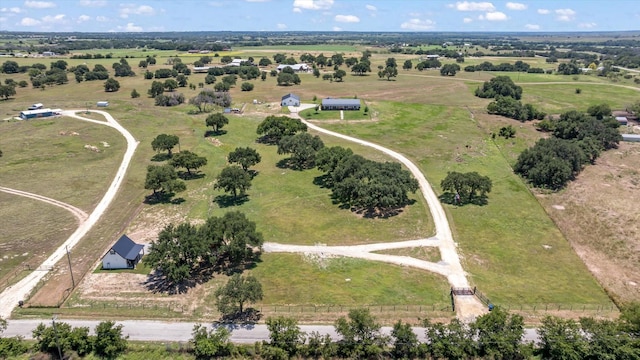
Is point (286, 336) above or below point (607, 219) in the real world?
above

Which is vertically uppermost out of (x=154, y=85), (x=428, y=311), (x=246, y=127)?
(x=154, y=85)

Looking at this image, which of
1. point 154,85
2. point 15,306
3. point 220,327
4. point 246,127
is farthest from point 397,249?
point 154,85

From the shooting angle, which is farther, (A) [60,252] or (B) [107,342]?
(A) [60,252]

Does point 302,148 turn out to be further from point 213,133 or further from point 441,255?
point 441,255

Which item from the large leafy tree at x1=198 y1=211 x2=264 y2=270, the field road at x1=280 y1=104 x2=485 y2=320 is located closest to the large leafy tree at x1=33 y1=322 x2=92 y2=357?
the large leafy tree at x1=198 y1=211 x2=264 y2=270

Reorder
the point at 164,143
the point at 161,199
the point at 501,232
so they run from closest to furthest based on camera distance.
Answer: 1. the point at 501,232
2. the point at 161,199
3. the point at 164,143

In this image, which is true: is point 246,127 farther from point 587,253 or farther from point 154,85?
point 587,253

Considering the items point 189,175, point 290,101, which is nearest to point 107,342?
point 189,175
